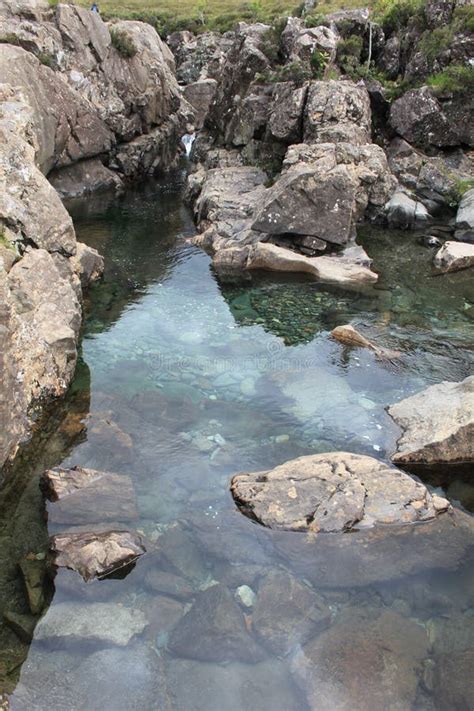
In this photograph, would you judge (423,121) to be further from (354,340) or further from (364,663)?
(364,663)

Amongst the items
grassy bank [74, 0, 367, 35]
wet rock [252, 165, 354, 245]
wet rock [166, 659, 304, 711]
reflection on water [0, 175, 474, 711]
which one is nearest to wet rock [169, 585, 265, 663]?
reflection on water [0, 175, 474, 711]

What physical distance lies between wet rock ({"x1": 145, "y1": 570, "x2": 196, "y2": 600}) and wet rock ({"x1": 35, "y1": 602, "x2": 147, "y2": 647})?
537mm

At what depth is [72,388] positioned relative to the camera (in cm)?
1536

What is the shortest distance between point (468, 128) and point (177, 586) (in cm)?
3422

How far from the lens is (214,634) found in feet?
28.9

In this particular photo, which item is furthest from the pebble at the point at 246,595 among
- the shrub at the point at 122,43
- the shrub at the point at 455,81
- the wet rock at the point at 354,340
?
the shrub at the point at 122,43

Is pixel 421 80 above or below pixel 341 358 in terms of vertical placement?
above

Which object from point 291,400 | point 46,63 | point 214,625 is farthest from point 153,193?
point 214,625

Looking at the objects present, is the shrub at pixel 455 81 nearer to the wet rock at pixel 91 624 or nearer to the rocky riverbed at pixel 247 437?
the rocky riverbed at pixel 247 437

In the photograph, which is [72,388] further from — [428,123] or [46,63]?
[46,63]

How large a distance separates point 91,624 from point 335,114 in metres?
31.3

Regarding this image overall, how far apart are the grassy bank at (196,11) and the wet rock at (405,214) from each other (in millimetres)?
59689

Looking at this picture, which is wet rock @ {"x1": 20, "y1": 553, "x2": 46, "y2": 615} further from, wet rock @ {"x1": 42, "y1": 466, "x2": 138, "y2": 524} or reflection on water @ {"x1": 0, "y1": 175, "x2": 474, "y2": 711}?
wet rock @ {"x1": 42, "y1": 466, "x2": 138, "y2": 524}

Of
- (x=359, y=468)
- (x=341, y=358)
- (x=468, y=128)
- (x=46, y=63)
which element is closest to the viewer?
(x=359, y=468)
